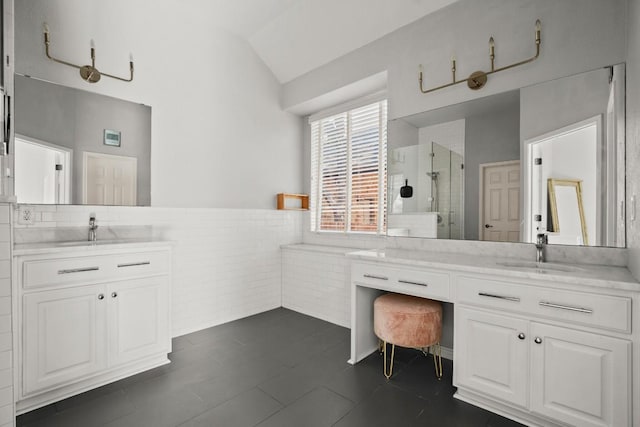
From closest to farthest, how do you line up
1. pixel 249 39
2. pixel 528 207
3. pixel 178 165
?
pixel 528 207, pixel 178 165, pixel 249 39

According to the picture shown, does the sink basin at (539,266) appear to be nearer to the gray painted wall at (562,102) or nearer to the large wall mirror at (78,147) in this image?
the gray painted wall at (562,102)

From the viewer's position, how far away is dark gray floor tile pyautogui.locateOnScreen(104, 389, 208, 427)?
1.80 metres

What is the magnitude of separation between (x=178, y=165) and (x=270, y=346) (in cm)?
199

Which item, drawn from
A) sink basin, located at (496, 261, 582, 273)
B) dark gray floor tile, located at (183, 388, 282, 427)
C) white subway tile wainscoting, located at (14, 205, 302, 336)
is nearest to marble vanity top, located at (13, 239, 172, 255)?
white subway tile wainscoting, located at (14, 205, 302, 336)

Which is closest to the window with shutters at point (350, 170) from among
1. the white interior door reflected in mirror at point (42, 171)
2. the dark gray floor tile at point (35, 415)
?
the white interior door reflected in mirror at point (42, 171)

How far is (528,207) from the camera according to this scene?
224cm

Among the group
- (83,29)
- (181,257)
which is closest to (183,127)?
(83,29)

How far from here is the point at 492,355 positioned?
1880mm

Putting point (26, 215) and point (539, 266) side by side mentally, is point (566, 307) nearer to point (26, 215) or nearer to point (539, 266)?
point (539, 266)

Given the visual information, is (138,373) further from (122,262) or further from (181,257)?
(181,257)

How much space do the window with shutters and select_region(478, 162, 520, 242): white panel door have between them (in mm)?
1234

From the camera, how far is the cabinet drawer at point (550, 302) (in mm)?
1488

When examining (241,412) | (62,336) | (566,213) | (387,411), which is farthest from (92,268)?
(566,213)

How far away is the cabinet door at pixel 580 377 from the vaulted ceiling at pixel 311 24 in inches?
104
